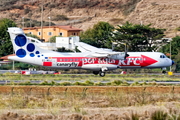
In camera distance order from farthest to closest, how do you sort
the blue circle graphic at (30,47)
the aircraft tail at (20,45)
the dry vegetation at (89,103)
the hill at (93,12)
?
the hill at (93,12) → the blue circle graphic at (30,47) → the aircraft tail at (20,45) → the dry vegetation at (89,103)

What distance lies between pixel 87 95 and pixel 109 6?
117 metres

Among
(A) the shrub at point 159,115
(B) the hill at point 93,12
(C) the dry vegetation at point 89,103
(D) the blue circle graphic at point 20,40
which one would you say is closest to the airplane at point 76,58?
(D) the blue circle graphic at point 20,40

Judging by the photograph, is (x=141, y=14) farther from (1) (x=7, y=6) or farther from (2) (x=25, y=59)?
(2) (x=25, y=59)

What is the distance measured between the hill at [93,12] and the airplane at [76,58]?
65677mm

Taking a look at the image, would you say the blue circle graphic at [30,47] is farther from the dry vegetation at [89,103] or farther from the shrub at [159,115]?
the shrub at [159,115]

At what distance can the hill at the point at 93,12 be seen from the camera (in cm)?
12281

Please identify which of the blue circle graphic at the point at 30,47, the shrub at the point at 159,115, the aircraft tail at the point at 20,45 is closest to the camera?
the shrub at the point at 159,115

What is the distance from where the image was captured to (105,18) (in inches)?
5192

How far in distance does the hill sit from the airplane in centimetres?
6568

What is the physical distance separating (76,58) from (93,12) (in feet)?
301

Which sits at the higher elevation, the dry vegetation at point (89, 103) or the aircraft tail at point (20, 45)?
the aircraft tail at point (20, 45)

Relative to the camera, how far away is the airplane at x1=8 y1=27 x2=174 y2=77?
47497 millimetres

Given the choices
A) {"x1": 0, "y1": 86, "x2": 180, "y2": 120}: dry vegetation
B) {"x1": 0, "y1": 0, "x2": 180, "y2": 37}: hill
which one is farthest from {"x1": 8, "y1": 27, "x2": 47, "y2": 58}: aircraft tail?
{"x1": 0, "y1": 0, "x2": 180, "y2": 37}: hill

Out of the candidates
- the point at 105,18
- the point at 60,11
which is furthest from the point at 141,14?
the point at 60,11
